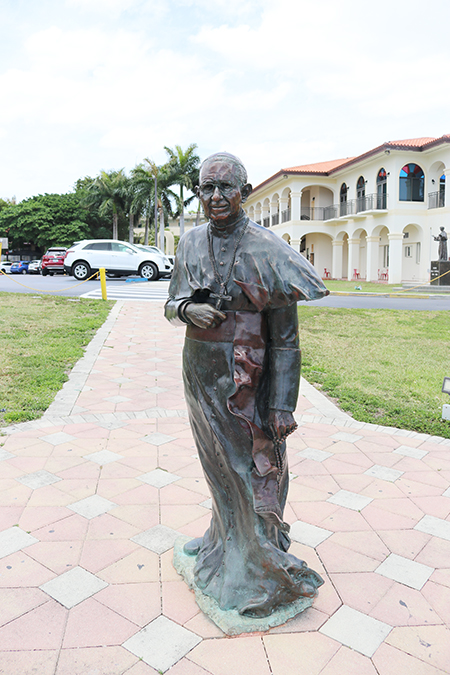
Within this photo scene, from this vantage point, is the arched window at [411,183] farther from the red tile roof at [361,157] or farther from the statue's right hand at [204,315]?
the statue's right hand at [204,315]

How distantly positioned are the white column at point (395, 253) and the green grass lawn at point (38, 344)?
55.2ft

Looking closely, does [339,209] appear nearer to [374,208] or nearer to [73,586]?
[374,208]

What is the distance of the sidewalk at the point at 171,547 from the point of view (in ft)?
6.39

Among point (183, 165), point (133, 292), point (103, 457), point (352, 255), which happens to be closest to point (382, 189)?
point (352, 255)

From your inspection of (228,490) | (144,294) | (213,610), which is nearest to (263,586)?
(213,610)

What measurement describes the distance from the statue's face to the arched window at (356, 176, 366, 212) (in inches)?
1047

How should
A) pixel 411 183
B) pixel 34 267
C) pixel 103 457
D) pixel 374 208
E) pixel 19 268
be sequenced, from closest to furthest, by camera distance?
1. pixel 103 457
2. pixel 411 183
3. pixel 374 208
4. pixel 34 267
5. pixel 19 268

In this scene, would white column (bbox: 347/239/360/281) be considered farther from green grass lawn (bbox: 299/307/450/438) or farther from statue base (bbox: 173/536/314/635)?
statue base (bbox: 173/536/314/635)

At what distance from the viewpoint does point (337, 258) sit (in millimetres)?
31594

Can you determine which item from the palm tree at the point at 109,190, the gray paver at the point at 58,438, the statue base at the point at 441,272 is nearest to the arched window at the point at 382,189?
the statue base at the point at 441,272

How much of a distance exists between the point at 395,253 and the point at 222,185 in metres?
25.1

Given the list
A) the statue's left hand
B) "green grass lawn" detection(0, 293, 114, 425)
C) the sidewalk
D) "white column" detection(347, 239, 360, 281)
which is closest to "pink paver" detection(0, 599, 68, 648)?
the sidewalk

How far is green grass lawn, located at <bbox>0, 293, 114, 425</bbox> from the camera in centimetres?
514

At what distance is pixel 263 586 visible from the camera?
212 centimetres
